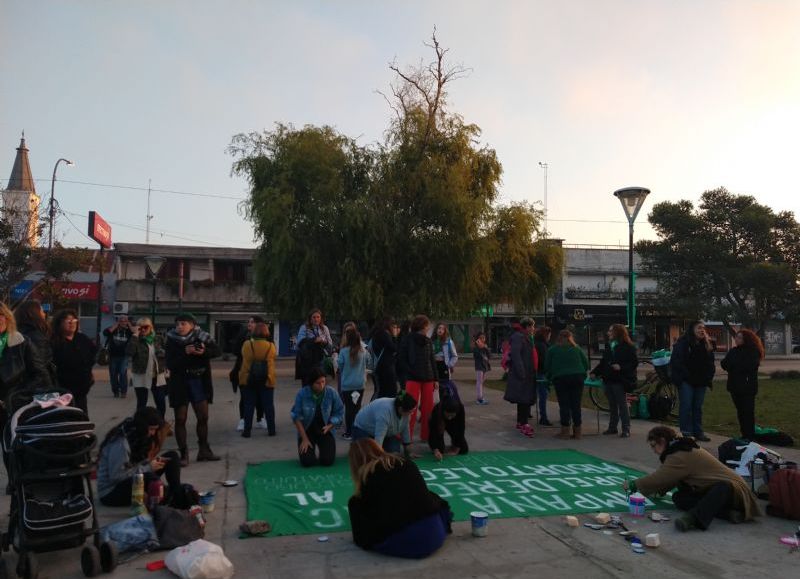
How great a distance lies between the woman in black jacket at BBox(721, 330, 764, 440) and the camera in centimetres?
896

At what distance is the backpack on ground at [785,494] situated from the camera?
5.54m

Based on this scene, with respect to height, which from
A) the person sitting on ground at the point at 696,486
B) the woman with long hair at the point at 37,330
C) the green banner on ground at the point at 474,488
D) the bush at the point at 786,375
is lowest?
the bush at the point at 786,375

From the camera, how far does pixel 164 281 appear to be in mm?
39281

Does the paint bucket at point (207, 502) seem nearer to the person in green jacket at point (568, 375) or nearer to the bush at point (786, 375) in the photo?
the person in green jacket at point (568, 375)

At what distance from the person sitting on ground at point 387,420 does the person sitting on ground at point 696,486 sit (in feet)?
7.72

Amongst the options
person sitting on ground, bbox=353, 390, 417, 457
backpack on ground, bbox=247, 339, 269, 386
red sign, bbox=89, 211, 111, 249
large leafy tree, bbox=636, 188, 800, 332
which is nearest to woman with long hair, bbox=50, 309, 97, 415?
backpack on ground, bbox=247, 339, 269, 386

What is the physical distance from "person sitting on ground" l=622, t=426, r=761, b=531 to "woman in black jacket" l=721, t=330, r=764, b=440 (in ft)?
12.0

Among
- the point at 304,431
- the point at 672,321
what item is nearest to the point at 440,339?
the point at 304,431

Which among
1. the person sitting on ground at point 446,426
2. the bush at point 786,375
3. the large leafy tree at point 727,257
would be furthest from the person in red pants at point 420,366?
the large leafy tree at point 727,257

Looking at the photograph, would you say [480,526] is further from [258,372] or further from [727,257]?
[727,257]

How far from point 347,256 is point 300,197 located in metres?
2.62

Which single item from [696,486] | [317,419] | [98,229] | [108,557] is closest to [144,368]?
[317,419]

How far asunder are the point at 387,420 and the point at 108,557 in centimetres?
326

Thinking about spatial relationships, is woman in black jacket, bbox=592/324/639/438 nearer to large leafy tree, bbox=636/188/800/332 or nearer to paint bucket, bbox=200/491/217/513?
paint bucket, bbox=200/491/217/513
